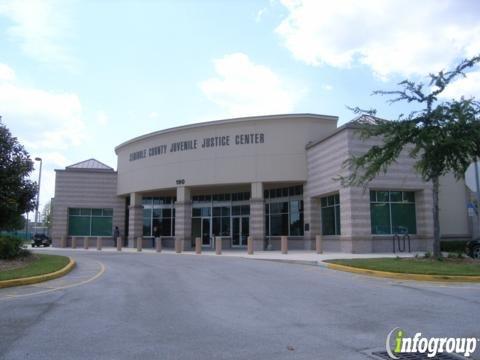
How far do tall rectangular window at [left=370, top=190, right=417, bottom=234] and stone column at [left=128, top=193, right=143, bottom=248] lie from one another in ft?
66.5

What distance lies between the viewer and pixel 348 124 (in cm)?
2473

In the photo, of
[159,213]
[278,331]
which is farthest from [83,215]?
[278,331]

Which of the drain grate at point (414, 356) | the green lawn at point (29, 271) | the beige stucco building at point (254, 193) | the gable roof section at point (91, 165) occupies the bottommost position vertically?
the drain grate at point (414, 356)

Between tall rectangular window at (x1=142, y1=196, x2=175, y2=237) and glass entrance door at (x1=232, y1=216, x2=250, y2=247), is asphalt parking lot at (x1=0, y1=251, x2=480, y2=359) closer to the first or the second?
glass entrance door at (x1=232, y1=216, x2=250, y2=247)

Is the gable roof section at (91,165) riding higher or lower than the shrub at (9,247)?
higher

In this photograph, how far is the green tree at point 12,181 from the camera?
18484 mm

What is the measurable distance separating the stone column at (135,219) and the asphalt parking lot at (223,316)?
80.8 feet

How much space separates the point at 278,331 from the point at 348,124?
1875 cm

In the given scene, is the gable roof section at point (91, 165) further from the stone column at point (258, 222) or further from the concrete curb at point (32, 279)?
the concrete curb at point (32, 279)

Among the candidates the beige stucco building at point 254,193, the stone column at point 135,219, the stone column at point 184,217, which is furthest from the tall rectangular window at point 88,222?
the stone column at point 184,217

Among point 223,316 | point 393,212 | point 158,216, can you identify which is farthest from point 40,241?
point 223,316

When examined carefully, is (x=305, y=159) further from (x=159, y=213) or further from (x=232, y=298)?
(x=232, y=298)

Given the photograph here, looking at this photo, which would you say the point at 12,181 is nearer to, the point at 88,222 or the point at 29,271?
the point at 29,271

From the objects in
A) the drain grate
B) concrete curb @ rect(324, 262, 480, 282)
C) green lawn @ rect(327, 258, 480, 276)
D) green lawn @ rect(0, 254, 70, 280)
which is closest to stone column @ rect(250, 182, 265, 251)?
green lawn @ rect(327, 258, 480, 276)
